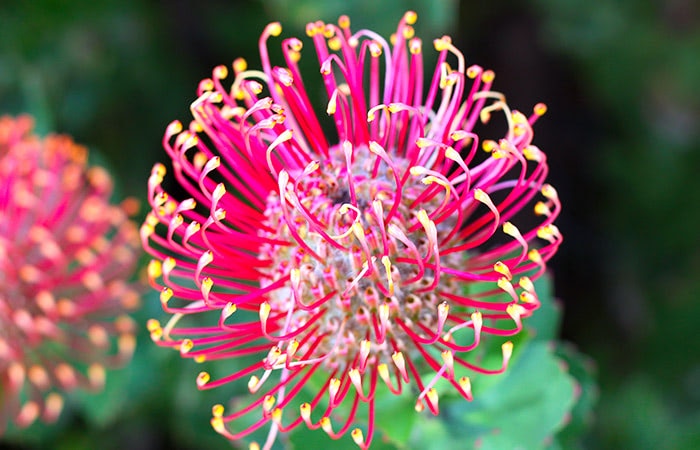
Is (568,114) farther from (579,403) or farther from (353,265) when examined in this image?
(353,265)

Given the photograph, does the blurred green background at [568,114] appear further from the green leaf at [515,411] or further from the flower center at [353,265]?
the flower center at [353,265]

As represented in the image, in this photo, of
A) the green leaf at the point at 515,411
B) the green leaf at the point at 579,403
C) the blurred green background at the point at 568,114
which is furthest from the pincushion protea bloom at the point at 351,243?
the blurred green background at the point at 568,114

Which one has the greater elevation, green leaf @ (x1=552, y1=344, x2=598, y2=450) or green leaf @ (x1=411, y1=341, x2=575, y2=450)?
green leaf @ (x1=411, y1=341, x2=575, y2=450)

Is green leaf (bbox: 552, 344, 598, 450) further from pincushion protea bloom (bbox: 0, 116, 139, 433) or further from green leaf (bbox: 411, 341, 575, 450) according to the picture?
pincushion protea bloom (bbox: 0, 116, 139, 433)

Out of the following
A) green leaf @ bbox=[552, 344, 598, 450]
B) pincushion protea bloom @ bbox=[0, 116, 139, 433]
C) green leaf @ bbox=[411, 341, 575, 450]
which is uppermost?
pincushion protea bloom @ bbox=[0, 116, 139, 433]

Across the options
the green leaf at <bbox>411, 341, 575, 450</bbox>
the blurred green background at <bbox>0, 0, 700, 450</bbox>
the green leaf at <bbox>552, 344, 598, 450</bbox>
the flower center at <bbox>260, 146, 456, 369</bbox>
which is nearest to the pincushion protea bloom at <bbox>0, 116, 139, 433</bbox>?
the blurred green background at <bbox>0, 0, 700, 450</bbox>

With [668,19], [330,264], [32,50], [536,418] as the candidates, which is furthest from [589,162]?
[32,50]

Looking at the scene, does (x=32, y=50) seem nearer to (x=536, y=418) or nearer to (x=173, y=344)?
(x=173, y=344)
